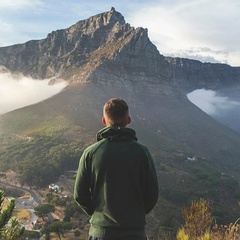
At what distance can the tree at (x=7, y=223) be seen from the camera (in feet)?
18.1

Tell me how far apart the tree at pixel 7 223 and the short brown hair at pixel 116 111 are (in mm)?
2099

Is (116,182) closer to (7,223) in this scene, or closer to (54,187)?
(7,223)

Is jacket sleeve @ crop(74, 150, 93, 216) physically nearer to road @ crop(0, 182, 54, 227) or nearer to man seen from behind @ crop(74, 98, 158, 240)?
man seen from behind @ crop(74, 98, 158, 240)

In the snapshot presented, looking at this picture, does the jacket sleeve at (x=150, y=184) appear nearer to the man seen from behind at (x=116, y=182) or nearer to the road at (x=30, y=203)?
the man seen from behind at (x=116, y=182)

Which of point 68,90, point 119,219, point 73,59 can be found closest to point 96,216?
point 119,219

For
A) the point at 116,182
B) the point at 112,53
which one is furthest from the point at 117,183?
the point at 112,53

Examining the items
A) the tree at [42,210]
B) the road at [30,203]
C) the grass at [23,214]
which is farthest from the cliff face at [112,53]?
the tree at [42,210]

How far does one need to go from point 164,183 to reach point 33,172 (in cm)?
2904

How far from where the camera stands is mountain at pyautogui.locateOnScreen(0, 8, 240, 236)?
270 ft

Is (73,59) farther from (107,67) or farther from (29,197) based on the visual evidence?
(29,197)

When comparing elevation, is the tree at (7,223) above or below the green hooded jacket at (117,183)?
below

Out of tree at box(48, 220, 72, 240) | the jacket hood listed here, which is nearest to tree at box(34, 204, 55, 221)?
tree at box(48, 220, 72, 240)

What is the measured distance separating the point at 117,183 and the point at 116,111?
33.6 inches

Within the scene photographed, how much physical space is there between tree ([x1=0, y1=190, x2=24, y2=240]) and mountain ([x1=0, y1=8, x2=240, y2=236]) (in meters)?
46.3
